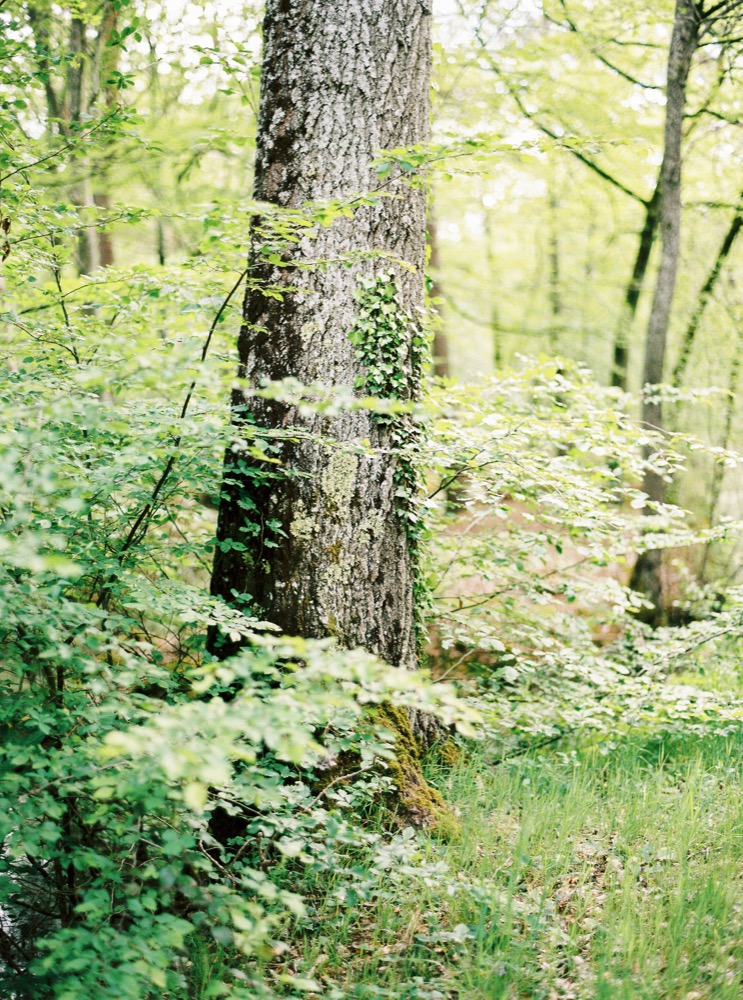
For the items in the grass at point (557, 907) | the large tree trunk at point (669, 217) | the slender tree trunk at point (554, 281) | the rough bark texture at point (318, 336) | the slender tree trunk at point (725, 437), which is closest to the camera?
the grass at point (557, 907)

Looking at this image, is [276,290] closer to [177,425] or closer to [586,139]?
[177,425]

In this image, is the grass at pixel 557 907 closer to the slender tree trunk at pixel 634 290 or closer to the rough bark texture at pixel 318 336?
the rough bark texture at pixel 318 336

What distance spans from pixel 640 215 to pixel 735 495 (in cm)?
668

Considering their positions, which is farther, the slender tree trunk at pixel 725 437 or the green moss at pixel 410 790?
the slender tree trunk at pixel 725 437

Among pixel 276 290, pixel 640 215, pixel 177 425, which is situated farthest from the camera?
pixel 640 215

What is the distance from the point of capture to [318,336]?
3309mm

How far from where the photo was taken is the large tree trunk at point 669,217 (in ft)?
21.2

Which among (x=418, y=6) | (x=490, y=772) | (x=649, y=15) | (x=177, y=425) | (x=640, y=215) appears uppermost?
(x=649, y=15)

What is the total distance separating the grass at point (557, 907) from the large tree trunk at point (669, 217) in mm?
3806

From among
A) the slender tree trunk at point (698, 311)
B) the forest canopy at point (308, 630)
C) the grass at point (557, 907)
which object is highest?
the slender tree trunk at point (698, 311)

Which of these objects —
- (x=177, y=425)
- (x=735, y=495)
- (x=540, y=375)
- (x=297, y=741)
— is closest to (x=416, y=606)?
(x=540, y=375)

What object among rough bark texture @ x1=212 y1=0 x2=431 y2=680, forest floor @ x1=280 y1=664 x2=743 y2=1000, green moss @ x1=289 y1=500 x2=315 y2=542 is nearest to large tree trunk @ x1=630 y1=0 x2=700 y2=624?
forest floor @ x1=280 y1=664 x2=743 y2=1000

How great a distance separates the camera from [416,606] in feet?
12.7

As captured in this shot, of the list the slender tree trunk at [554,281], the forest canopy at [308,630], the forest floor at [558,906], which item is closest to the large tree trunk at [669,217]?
the forest canopy at [308,630]
